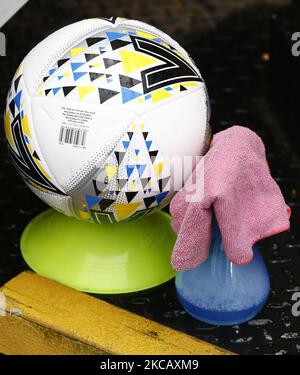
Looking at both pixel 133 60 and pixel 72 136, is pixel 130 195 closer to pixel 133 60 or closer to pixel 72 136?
pixel 72 136

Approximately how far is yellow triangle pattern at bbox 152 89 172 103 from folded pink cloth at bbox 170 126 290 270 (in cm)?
22

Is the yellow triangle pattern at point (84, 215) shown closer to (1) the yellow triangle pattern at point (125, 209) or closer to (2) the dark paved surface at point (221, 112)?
(1) the yellow triangle pattern at point (125, 209)

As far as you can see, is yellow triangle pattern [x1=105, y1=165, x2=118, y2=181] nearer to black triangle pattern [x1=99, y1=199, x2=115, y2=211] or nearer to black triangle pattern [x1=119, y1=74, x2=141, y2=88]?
black triangle pattern [x1=99, y1=199, x2=115, y2=211]

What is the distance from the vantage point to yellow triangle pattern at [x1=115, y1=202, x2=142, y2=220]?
258 centimetres

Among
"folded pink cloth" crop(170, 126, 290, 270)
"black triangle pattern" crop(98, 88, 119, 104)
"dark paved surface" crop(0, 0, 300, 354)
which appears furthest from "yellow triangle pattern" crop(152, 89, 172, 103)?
"dark paved surface" crop(0, 0, 300, 354)

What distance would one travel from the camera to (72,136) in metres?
2.48

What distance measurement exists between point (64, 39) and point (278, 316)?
3.66 feet

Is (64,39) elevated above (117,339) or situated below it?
above

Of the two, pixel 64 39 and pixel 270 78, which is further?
pixel 270 78

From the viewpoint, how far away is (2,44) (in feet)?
10.1

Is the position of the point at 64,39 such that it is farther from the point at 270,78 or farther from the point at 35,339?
the point at 270,78

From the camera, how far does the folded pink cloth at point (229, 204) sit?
244cm

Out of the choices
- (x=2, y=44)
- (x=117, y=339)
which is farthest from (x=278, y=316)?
(x=2, y=44)

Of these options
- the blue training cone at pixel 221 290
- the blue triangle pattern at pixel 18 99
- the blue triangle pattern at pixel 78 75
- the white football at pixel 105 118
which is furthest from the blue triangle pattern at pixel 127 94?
the blue training cone at pixel 221 290
